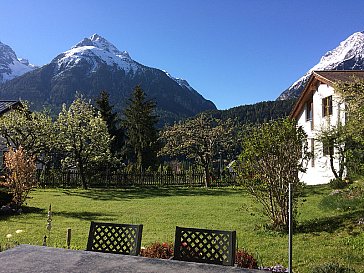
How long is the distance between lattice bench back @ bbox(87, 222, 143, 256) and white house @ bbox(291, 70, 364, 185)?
51.6 feet

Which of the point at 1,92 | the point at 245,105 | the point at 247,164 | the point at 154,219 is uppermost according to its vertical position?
the point at 1,92

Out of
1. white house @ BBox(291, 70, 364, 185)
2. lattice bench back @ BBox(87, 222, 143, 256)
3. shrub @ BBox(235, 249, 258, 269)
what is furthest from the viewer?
white house @ BBox(291, 70, 364, 185)

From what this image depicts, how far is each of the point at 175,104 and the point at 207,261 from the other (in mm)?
175789

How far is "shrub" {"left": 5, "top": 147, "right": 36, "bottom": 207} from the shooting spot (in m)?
12.0

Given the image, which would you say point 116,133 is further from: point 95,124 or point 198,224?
point 198,224

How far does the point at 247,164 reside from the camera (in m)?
8.83

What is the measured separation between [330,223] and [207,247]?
18.1 ft

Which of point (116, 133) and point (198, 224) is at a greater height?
point (116, 133)

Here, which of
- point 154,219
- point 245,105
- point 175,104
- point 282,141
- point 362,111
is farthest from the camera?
point 175,104

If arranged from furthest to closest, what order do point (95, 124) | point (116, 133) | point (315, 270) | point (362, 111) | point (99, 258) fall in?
point (116, 133), point (95, 124), point (362, 111), point (315, 270), point (99, 258)

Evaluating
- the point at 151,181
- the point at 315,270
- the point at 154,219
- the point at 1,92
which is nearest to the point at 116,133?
the point at 151,181

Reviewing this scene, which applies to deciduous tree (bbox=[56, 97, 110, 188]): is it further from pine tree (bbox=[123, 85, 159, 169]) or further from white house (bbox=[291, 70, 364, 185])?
pine tree (bbox=[123, 85, 159, 169])

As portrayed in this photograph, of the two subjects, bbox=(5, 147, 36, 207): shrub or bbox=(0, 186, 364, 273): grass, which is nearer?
bbox=(0, 186, 364, 273): grass

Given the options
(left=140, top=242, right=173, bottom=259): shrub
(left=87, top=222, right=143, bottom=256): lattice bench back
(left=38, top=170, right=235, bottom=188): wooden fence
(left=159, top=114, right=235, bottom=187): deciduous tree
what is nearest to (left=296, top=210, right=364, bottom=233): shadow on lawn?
(left=140, top=242, right=173, bottom=259): shrub
